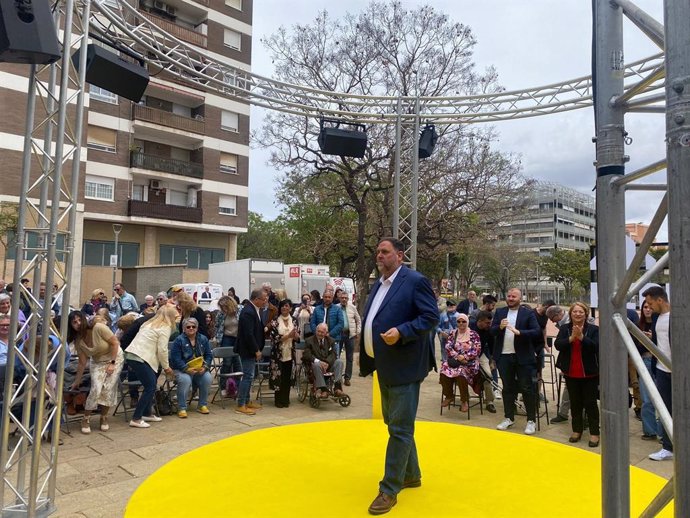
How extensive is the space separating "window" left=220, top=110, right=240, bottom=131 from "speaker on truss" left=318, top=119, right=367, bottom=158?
67.3ft

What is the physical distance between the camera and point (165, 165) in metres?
27.0

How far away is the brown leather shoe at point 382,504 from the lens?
3736mm

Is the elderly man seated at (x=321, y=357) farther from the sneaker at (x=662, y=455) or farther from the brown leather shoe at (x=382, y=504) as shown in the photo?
the sneaker at (x=662, y=455)

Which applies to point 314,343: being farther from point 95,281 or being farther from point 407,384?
point 95,281

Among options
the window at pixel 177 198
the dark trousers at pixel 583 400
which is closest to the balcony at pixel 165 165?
the window at pixel 177 198

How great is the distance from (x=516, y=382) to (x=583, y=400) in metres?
0.79

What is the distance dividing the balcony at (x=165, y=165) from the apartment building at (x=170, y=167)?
0.05 m

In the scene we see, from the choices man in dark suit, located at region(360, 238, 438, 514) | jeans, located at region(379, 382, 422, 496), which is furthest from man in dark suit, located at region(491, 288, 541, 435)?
jeans, located at region(379, 382, 422, 496)

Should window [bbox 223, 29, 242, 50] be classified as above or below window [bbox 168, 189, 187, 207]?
above

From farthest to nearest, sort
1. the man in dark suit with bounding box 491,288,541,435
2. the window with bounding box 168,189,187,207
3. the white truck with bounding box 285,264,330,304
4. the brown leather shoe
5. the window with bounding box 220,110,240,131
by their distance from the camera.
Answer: the window with bounding box 220,110,240,131, the window with bounding box 168,189,187,207, the white truck with bounding box 285,264,330,304, the man in dark suit with bounding box 491,288,541,435, the brown leather shoe

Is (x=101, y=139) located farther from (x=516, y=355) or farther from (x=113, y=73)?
(x=516, y=355)

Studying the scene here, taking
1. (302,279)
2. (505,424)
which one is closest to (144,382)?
(505,424)

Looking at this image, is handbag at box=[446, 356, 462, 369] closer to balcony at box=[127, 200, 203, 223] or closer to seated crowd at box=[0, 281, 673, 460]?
seated crowd at box=[0, 281, 673, 460]

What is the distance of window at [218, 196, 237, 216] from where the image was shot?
28953 mm
